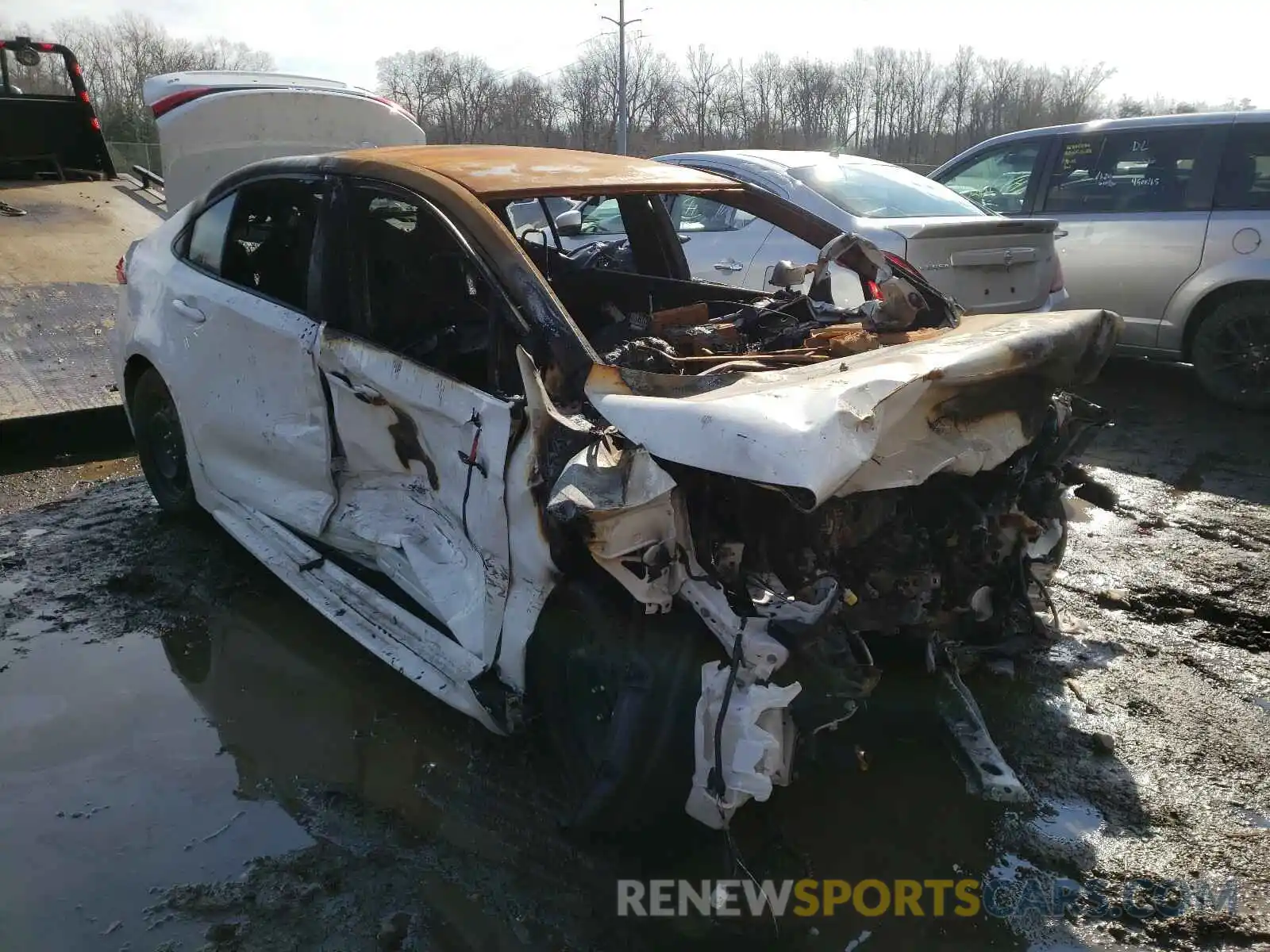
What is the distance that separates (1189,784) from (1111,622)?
98 cm

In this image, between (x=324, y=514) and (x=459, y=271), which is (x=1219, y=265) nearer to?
(x=459, y=271)

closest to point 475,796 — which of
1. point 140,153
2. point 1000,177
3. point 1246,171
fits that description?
point 1246,171

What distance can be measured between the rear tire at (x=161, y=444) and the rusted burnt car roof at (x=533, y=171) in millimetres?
1537

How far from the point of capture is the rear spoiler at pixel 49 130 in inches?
321

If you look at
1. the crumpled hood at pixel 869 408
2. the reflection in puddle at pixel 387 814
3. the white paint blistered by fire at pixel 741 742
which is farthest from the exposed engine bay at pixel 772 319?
the reflection in puddle at pixel 387 814

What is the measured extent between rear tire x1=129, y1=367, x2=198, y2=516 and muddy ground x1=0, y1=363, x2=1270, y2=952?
1.40ft

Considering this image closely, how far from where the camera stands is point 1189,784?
2.69 m

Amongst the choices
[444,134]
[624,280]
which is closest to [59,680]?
[624,280]

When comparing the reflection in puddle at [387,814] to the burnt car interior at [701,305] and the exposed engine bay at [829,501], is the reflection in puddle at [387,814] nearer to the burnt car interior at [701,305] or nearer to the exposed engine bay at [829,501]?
the exposed engine bay at [829,501]

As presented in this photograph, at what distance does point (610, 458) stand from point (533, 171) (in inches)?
52.9

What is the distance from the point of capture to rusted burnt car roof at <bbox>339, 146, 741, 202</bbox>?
295 centimetres

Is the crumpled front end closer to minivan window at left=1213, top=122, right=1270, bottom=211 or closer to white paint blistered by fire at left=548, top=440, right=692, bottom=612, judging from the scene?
white paint blistered by fire at left=548, top=440, right=692, bottom=612

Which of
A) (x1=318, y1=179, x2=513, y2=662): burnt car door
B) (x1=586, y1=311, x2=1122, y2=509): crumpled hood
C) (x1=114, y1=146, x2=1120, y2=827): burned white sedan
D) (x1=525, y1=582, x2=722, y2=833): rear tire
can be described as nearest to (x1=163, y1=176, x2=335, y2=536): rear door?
(x1=114, y1=146, x2=1120, y2=827): burned white sedan

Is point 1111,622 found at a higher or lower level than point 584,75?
lower
